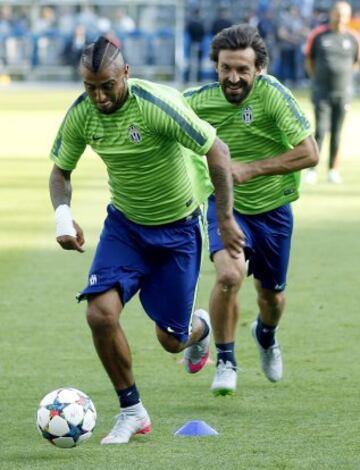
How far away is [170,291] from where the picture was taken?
802 cm

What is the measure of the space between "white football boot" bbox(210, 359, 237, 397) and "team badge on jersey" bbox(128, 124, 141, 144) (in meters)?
1.81

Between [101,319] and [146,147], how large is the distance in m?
0.94

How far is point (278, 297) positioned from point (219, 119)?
1.39 metres

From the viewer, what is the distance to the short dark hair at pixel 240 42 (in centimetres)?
873

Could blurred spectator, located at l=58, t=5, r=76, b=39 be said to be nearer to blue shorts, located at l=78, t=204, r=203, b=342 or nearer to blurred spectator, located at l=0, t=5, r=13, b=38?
blurred spectator, located at l=0, t=5, r=13, b=38

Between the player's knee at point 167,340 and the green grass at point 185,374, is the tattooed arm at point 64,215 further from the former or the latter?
the green grass at point 185,374

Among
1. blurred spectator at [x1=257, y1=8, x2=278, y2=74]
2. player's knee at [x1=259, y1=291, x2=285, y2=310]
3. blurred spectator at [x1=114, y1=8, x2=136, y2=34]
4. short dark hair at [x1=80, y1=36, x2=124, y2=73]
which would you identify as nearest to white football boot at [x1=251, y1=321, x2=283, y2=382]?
player's knee at [x1=259, y1=291, x2=285, y2=310]

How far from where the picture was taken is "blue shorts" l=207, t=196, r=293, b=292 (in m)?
9.32

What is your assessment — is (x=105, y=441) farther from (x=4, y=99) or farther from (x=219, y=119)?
(x=4, y=99)

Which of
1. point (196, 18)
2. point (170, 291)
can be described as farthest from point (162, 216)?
point (196, 18)

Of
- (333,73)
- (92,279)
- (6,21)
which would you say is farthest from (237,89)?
(6,21)

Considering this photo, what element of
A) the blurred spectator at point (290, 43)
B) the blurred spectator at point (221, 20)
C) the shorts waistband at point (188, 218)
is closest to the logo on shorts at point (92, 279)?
the shorts waistband at point (188, 218)

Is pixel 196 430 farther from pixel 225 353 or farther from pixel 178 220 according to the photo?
pixel 225 353

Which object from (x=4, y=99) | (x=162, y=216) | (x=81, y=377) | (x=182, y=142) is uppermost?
(x=182, y=142)
